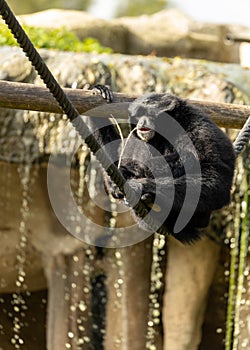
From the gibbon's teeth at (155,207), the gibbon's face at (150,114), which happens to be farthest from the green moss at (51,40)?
the gibbon's teeth at (155,207)

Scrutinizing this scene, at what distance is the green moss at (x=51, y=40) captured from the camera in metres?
8.53

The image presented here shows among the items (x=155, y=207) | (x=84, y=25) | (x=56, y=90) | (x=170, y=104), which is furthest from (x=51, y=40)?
(x=56, y=90)

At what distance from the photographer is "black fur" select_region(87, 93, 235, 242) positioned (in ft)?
17.0

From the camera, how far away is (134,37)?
13.6 m

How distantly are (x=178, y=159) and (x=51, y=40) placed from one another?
4023mm

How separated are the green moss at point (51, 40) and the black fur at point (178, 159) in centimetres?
324

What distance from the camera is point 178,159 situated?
5445 mm

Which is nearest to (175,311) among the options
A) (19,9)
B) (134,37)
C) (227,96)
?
(227,96)

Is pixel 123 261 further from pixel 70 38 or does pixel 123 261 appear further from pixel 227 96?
pixel 70 38

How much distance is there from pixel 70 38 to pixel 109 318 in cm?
321

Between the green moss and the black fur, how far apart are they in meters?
3.24

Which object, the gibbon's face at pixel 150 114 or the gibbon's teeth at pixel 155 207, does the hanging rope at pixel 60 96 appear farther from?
the gibbon's face at pixel 150 114

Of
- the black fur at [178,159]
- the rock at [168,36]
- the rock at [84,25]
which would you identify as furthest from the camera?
the rock at [168,36]

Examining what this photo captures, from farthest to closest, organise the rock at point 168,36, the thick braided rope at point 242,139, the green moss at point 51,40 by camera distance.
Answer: the rock at point 168,36 < the green moss at point 51,40 < the thick braided rope at point 242,139
